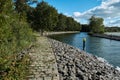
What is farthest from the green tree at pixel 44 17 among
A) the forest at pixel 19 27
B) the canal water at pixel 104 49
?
the canal water at pixel 104 49

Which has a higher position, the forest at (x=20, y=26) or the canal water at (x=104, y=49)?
the forest at (x=20, y=26)

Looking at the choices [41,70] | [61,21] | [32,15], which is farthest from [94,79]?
[61,21]

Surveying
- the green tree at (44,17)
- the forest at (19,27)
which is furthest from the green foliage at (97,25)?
the green tree at (44,17)

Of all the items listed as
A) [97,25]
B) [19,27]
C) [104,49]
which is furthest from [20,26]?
[97,25]

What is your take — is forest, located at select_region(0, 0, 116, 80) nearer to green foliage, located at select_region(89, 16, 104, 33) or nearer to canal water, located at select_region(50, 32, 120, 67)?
green foliage, located at select_region(89, 16, 104, 33)

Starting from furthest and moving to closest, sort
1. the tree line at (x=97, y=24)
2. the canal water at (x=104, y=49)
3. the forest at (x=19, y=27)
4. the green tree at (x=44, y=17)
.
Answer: the tree line at (x=97, y=24) < the green tree at (x=44, y=17) < the canal water at (x=104, y=49) < the forest at (x=19, y=27)

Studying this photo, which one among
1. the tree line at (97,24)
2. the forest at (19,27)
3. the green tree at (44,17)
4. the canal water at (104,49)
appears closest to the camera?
the forest at (19,27)

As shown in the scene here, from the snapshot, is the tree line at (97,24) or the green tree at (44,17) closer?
the green tree at (44,17)

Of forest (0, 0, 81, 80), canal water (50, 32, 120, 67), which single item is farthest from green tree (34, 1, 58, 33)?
canal water (50, 32, 120, 67)

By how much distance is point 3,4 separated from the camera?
43.1 feet

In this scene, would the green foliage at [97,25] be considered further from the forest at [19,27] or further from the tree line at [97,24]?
the forest at [19,27]

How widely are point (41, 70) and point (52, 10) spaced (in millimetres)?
42247

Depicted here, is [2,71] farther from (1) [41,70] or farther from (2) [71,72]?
(2) [71,72]

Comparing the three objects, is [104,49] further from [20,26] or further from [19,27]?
[19,27]
